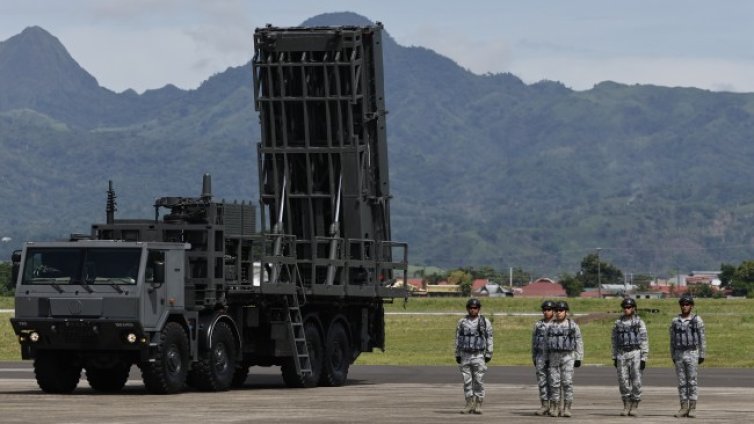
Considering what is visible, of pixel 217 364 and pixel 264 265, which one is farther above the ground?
pixel 264 265

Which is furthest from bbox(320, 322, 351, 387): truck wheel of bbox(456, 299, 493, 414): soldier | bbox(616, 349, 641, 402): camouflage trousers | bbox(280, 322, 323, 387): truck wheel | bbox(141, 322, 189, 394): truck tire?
bbox(616, 349, 641, 402): camouflage trousers

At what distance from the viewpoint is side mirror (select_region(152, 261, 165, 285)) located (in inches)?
1205

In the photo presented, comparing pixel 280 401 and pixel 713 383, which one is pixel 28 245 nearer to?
pixel 280 401

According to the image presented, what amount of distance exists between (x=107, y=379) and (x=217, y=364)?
247 centimetres

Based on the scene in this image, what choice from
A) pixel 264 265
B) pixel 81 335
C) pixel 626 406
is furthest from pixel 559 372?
pixel 81 335

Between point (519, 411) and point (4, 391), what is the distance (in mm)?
10512

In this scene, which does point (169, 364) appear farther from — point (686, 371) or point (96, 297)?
point (686, 371)

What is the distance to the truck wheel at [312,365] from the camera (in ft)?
114

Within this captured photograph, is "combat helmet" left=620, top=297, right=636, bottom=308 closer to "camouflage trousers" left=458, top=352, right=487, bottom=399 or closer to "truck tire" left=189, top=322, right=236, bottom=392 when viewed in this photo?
"camouflage trousers" left=458, top=352, right=487, bottom=399

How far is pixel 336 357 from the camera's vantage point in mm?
36344

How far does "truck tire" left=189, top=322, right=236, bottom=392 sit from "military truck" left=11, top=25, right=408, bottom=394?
0.04 metres

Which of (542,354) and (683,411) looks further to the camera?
(542,354)

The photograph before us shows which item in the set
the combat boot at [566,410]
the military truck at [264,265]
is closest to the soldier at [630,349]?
the combat boot at [566,410]

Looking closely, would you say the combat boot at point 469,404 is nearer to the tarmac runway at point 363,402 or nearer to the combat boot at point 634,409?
the tarmac runway at point 363,402
